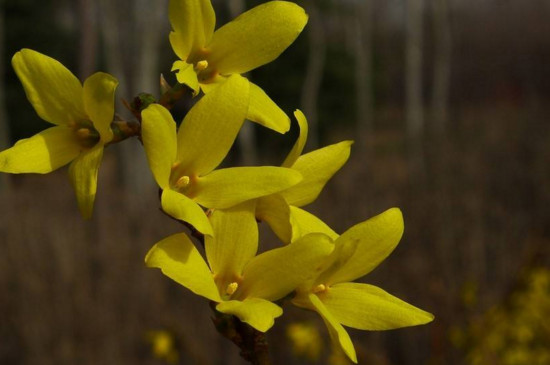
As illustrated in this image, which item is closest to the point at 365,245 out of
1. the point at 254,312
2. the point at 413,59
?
the point at 254,312

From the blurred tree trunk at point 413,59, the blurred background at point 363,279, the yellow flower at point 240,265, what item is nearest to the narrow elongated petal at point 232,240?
the yellow flower at point 240,265

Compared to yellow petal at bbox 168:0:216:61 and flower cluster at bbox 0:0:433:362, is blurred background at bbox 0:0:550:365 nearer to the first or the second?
flower cluster at bbox 0:0:433:362

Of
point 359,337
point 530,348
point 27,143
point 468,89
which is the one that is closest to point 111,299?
point 359,337

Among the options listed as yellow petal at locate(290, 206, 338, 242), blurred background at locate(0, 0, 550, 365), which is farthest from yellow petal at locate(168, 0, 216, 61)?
blurred background at locate(0, 0, 550, 365)

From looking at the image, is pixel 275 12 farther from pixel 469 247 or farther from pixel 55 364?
pixel 469 247

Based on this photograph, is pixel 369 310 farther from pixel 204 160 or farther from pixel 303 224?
pixel 204 160

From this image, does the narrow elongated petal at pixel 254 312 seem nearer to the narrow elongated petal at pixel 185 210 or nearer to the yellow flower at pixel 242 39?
the narrow elongated petal at pixel 185 210
